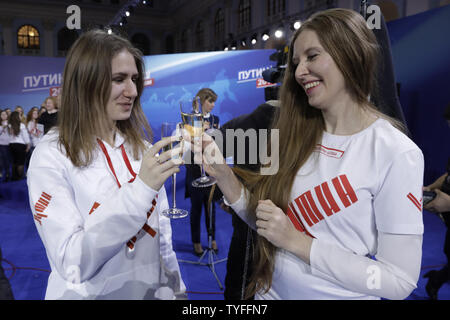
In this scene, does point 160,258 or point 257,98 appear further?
point 257,98

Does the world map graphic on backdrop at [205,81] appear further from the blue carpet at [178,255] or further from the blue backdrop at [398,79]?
the blue carpet at [178,255]

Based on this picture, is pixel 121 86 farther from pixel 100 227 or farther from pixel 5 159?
pixel 5 159

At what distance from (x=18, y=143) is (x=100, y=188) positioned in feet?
24.5

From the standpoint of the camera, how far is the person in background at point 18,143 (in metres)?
7.23

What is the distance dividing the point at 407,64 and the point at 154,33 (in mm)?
20727

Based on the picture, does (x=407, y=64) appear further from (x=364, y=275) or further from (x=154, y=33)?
(x=154, y=33)

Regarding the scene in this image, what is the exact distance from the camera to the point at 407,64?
6.59 meters

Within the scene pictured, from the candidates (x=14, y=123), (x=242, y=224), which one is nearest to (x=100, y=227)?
(x=242, y=224)

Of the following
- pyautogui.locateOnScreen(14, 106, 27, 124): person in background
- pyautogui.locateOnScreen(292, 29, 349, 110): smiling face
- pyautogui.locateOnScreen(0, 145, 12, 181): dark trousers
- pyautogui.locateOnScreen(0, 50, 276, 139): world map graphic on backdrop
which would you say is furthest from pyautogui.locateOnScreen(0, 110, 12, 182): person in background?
pyautogui.locateOnScreen(292, 29, 349, 110): smiling face

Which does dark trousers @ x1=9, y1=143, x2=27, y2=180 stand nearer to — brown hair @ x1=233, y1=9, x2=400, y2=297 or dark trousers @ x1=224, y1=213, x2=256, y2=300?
dark trousers @ x1=224, y1=213, x2=256, y2=300

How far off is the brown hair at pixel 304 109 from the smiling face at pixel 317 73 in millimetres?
17

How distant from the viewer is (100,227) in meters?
0.93

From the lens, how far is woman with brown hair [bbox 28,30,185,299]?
36.4 inches

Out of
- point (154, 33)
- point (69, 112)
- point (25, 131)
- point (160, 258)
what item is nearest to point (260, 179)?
point (160, 258)
